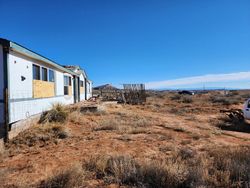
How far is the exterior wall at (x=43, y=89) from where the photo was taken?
11.7 m

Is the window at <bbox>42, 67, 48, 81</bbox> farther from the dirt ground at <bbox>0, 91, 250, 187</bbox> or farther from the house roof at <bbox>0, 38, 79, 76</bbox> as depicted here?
the dirt ground at <bbox>0, 91, 250, 187</bbox>

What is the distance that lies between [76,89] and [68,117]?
39.0ft

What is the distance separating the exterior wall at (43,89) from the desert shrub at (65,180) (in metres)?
7.28

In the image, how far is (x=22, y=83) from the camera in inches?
397

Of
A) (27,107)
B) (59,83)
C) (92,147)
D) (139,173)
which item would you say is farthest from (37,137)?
(59,83)

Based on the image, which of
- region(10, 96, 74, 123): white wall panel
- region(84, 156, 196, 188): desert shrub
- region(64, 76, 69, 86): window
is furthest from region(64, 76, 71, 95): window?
region(84, 156, 196, 188): desert shrub

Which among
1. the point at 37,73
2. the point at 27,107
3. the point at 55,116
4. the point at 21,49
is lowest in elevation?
the point at 55,116

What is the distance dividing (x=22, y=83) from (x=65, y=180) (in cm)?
637

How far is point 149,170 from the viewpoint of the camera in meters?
5.19

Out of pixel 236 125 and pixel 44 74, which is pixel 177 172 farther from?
pixel 44 74

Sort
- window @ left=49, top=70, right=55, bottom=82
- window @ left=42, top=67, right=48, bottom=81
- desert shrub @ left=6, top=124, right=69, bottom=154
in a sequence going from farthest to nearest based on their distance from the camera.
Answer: window @ left=49, top=70, right=55, bottom=82 < window @ left=42, top=67, right=48, bottom=81 < desert shrub @ left=6, top=124, right=69, bottom=154

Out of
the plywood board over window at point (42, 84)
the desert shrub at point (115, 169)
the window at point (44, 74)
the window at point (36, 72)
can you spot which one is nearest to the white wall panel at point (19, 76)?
the window at point (36, 72)

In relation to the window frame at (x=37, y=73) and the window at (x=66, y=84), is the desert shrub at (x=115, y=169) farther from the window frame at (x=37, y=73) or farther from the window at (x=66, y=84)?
the window at (x=66, y=84)

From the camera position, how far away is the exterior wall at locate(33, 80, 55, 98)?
11.7 m
